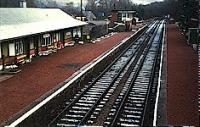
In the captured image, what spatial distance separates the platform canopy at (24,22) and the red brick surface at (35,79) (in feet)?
8.06

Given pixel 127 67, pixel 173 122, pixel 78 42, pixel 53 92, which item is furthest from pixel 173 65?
pixel 78 42

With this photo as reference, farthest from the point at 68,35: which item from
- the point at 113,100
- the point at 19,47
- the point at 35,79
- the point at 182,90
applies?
the point at 182,90

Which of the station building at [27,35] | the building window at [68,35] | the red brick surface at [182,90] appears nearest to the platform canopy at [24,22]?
the station building at [27,35]

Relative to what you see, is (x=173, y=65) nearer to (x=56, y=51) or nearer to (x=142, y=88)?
(x=142, y=88)

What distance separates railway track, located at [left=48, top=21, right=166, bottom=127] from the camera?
1398cm

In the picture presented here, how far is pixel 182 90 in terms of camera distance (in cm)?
1753

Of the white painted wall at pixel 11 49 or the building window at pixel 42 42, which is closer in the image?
the white painted wall at pixel 11 49

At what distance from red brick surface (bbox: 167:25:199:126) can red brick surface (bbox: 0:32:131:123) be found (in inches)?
242

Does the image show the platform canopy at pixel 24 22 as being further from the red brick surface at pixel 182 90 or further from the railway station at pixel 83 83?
the red brick surface at pixel 182 90

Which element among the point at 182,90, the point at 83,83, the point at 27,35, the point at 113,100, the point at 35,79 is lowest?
the point at 113,100

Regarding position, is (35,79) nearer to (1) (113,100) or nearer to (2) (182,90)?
(1) (113,100)

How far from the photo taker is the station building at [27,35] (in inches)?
981

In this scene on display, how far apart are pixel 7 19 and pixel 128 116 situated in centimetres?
1810

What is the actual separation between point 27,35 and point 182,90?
13.3 m
